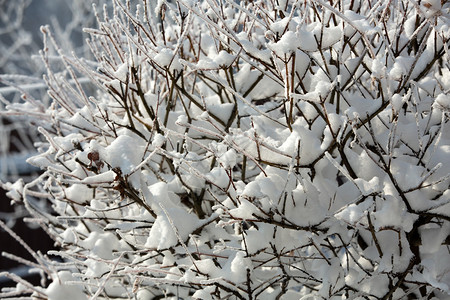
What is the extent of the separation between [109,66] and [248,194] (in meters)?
1.14

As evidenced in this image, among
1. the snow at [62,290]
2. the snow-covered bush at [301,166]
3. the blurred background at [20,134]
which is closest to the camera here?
the snow-covered bush at [301,166]

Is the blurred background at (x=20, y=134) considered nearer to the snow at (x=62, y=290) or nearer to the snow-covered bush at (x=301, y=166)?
the snow at (x=62, y=290)

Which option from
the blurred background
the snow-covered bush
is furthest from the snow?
the blurred background

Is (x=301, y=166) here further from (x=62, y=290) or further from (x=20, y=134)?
(x=20, y=134)

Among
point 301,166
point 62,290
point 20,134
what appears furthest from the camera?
point 20,134

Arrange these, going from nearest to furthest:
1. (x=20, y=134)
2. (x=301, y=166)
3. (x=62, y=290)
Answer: (x=301, y=166), (x=62, y=290), (x=20, y=134)

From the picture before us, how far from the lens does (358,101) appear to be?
2.17m

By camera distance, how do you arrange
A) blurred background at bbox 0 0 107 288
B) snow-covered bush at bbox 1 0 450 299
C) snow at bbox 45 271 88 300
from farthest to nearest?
1. blurred background at bbox 0 0 107 288
2. snow at bbox 45 271 88 300
3. snow-covered bush at bbox 1 0 450 299

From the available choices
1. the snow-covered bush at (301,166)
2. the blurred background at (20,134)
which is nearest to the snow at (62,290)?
the snow-covered bush at (301,166)

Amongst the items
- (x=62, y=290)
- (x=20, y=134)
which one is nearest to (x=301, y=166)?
(x=62, y=290)

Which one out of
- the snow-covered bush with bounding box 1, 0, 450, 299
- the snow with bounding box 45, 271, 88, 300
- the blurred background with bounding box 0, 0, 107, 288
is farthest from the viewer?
the blurred background with bounding box 0, 0, 107, 288

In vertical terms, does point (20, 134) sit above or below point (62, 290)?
above

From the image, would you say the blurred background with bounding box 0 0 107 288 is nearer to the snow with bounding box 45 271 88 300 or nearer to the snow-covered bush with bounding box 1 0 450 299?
the snow with bounding box 45 271 88 300

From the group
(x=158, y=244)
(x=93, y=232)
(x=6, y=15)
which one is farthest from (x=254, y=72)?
(x=6, y=15)
